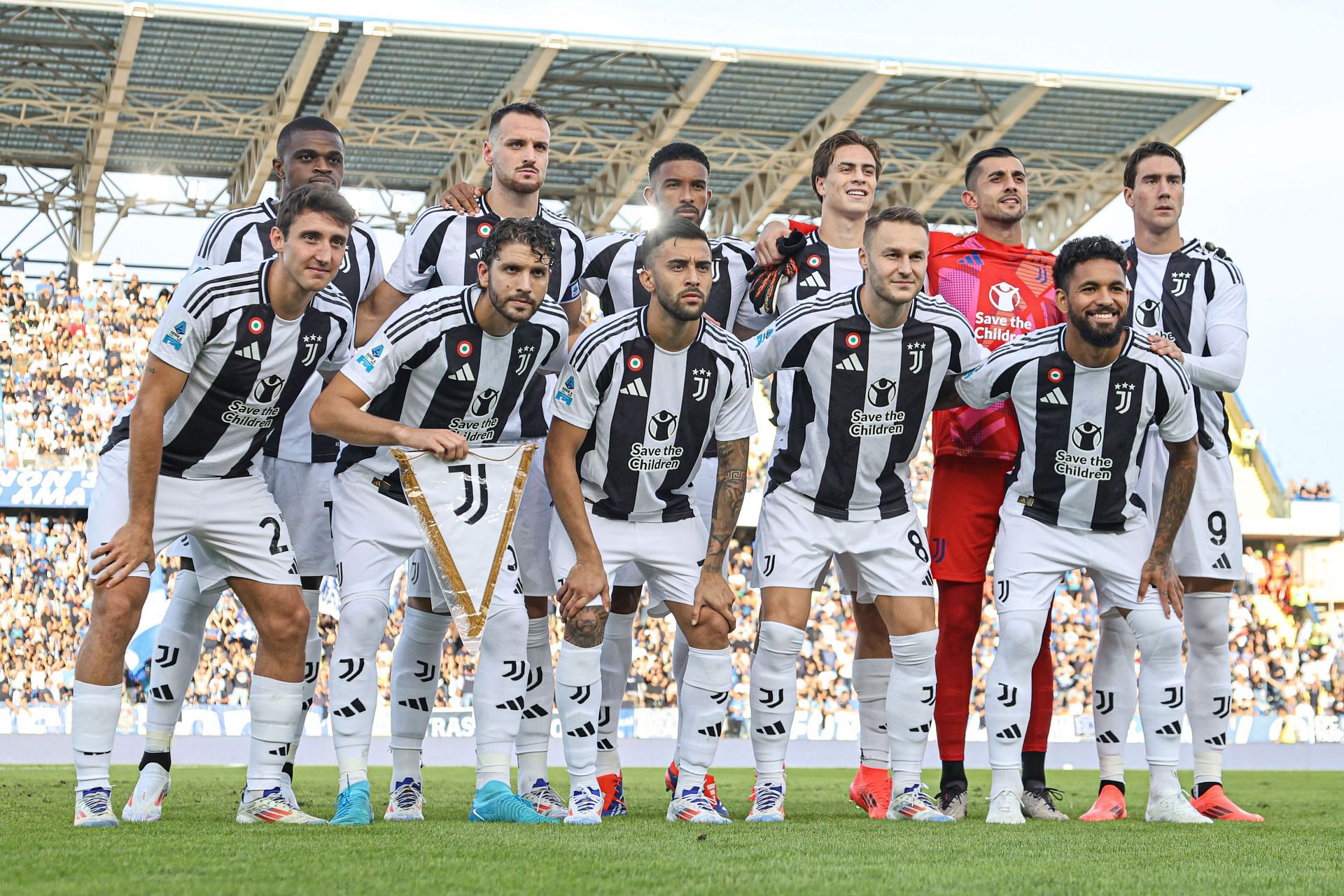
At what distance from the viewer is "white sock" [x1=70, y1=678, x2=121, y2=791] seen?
509cm

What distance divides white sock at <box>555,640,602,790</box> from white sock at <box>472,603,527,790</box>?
0.17m

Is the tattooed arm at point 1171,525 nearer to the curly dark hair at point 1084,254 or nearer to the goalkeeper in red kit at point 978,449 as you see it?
the goalkeeper in red kit at point 978,449

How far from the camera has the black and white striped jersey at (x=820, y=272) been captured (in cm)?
634

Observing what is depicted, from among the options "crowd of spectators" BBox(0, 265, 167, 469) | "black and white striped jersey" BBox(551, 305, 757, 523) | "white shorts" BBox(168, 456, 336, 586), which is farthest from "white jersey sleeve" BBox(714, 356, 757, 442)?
"crowd of spectators" BBox(0, 265, 167, 469)

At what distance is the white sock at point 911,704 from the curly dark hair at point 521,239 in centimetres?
208

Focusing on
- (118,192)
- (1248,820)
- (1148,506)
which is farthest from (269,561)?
(118,192)

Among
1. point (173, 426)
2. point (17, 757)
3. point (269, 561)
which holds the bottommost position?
point (17, 757)

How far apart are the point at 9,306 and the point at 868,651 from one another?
18577 millimetres

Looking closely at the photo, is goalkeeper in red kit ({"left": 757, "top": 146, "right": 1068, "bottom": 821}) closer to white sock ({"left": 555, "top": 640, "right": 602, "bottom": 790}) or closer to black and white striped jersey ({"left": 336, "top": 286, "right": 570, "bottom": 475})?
black and white striped jersey ({"left": 336, "top": 286, "right": 570, "bottom": 475})

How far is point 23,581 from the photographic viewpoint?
18344mm

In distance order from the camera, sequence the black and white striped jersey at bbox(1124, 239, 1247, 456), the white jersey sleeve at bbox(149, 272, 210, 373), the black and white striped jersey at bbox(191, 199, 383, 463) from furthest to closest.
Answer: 1. the black and white striped jersey at bbox(1124, 239, 1247, 456)
2. the black and white striped jersey at bbox(191, 199, 383, 463)
3. the white jersey sleeve at bbox(149, 272, 210, 373)

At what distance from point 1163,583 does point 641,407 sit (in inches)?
87.8

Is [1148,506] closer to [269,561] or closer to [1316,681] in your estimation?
[269,561]

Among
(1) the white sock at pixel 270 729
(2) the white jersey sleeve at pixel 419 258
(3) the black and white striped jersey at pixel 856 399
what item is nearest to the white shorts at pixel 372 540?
(1) the white sock at pixel 270 729
